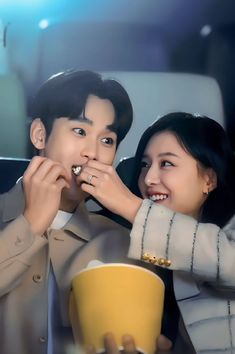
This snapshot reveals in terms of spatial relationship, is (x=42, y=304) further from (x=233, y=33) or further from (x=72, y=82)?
(x=233, y=33)

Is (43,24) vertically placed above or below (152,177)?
above

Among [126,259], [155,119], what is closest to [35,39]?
[155,119]

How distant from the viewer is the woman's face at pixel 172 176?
736 mm

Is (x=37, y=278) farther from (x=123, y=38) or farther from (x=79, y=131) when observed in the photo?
(x=123, y=38)

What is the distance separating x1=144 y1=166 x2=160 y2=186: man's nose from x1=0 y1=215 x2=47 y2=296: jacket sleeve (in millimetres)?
144

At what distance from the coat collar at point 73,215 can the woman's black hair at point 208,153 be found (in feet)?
0.22

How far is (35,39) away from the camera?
779 millimetres

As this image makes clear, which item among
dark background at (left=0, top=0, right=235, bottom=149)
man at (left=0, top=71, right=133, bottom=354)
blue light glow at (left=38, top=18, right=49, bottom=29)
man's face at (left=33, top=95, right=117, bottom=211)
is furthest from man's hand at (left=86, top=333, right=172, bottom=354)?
blue light glow at (left=38, top=18, right=49, bottom=29)

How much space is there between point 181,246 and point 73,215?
14 centimetres

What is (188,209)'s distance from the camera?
74 centimetres

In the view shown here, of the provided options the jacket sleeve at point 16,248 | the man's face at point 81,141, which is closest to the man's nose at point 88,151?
the man's face at point 81,141

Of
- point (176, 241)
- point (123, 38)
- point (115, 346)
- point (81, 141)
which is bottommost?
point (115, 346)

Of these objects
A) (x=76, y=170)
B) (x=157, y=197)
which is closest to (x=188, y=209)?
(x=157, y=197)

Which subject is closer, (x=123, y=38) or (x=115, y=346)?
(x=115, y=346)
